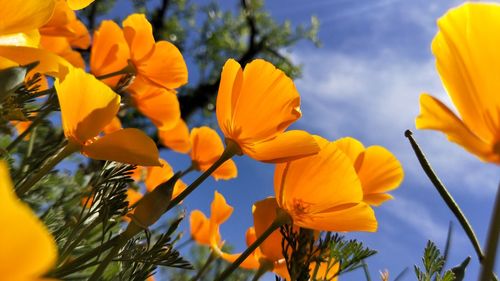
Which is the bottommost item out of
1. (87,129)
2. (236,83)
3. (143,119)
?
(143,119)

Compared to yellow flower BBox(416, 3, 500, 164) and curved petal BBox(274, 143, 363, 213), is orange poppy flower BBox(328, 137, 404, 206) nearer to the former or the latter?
curved petal BBox(274, 143, 363, 213)

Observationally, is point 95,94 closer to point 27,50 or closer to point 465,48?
point 27,50

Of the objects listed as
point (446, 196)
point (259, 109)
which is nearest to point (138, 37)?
point (259, 109)

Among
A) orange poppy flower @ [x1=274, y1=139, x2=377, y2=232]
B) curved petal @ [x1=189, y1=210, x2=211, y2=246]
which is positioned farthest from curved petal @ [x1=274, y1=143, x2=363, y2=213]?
curved petal @ [x1=189, y1=210, x2=211, y2=246]

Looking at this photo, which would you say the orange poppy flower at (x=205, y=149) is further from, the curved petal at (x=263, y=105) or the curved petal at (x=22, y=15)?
the curved petal at (x=22, y=15)

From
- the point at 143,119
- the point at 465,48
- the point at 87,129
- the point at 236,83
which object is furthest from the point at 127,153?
the point at 143,119

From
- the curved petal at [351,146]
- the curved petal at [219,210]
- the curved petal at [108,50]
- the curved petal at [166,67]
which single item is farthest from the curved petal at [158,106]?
the curved petal at [351,146]

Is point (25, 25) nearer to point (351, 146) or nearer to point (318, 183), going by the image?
point (318, 183)
